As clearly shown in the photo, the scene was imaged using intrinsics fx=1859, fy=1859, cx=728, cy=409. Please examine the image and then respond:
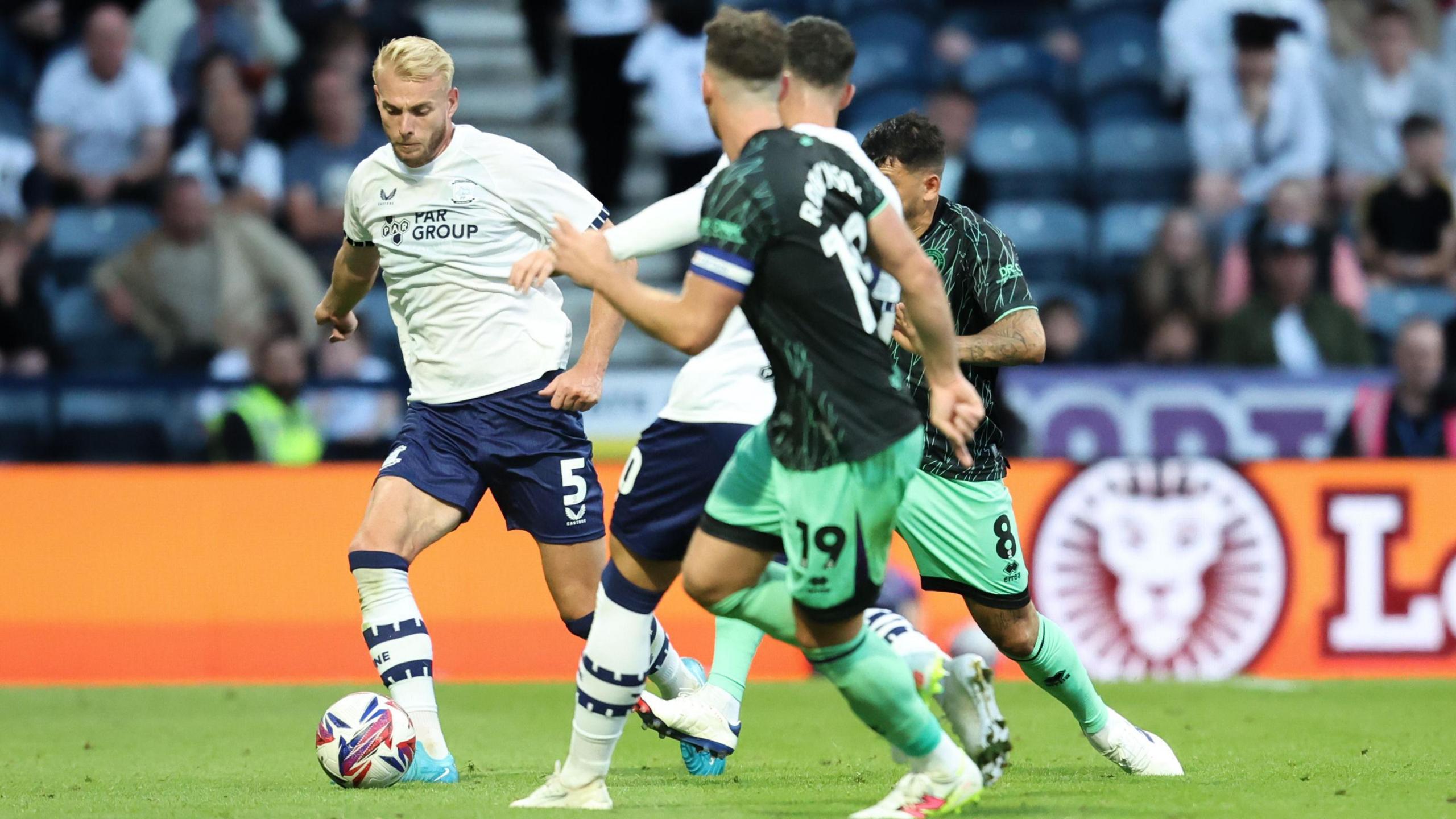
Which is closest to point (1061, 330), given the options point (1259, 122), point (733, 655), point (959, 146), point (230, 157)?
point (959, 146)

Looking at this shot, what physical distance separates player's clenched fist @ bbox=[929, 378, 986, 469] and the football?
7.16 ft

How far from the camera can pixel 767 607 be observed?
4.96 meters

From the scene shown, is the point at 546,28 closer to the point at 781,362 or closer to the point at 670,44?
the point at 670,44

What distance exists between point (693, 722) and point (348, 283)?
1975 millimetres

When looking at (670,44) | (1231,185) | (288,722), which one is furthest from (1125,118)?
(288,722)

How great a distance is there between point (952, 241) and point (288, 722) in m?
3.91

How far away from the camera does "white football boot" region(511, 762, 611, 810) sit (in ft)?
17.1

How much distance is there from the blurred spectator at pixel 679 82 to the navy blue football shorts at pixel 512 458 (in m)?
7.90

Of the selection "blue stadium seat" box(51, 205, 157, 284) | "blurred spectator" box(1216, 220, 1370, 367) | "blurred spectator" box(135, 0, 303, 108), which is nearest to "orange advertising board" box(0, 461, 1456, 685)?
"blurred spectator" box(1216, 220, 1370, 367)

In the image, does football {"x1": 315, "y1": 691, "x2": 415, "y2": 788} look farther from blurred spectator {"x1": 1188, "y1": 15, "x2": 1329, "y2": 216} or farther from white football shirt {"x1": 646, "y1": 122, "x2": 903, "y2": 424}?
blurred spectator {"x1": 1188, "y1": 15, "x2": 1329, "y2": 216}

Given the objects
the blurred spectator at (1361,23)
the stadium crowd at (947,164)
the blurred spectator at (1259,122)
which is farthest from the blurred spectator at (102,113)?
the blurred spectator at (1361,23)

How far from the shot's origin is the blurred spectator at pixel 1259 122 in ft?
47.6

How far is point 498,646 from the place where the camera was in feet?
33.4

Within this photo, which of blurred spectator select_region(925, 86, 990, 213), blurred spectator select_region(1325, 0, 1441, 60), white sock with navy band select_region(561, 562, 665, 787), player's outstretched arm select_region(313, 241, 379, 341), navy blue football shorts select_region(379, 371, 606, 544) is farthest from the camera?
blurred spectator select_region(1325, 0, 1441, 60)
